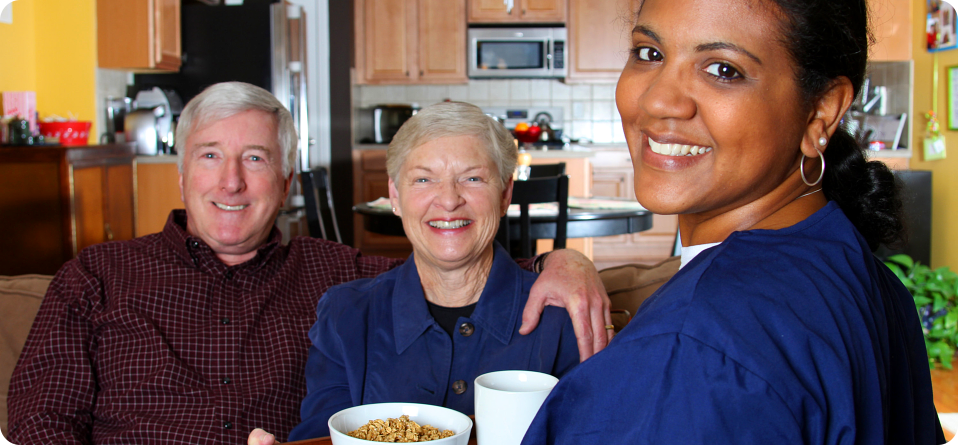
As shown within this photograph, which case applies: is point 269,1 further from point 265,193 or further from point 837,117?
point 837,117

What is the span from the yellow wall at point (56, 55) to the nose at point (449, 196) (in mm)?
3574

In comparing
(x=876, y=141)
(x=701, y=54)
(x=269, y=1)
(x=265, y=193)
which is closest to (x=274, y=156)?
(x=265, y=193)

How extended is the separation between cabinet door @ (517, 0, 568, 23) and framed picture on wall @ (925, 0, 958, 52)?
2.40m

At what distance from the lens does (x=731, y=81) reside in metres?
0.65

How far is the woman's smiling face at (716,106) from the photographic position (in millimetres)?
633

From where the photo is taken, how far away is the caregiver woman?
0.54 meters

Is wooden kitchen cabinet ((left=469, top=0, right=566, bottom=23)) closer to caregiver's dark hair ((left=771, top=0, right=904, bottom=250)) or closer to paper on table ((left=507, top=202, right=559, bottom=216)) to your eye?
paper on table ((left=507, top=202, right=559, bottom=216))

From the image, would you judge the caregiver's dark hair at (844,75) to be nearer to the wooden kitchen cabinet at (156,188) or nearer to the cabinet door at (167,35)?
the wooden kitchen cabinet at (156,188)

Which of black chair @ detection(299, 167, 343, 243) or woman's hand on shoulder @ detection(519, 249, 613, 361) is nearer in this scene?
woman's hand on shoulder @ detection(519, 249, 613, 361)

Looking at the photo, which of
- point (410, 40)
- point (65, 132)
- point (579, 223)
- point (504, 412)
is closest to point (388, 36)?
point (410, 40)

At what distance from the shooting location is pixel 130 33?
4.20 metres

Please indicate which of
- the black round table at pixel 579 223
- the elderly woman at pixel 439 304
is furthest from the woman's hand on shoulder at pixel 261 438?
the black round table at pixel 579 223

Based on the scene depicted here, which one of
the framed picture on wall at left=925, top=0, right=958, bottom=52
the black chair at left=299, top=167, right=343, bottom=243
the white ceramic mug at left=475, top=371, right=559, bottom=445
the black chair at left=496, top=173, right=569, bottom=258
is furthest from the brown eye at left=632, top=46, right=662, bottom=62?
the framed picture on wall at left=925, top=0, right=958, bottom=52

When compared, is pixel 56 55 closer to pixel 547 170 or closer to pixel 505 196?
pixel 547 170
